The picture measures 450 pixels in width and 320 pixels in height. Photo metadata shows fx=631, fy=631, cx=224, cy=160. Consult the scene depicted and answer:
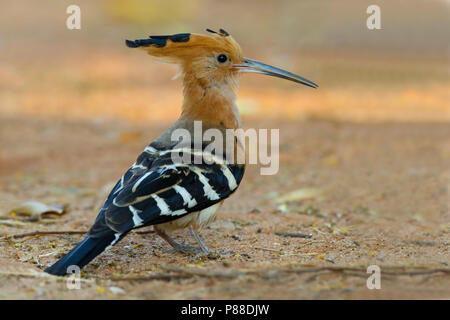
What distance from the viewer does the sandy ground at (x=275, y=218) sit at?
2.92m

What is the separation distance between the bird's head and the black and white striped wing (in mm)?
682

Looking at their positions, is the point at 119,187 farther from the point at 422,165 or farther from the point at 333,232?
the point at 422,165

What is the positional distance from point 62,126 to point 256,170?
3074 millimetres

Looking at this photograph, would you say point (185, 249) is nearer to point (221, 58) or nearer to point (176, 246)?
point (176, 246)

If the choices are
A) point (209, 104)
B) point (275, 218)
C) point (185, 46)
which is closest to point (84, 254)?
point (209, 104)

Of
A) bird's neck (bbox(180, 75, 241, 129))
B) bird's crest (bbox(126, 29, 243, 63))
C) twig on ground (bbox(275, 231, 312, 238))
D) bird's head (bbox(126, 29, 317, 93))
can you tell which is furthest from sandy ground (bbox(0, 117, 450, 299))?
bird's crest (bbox(126, 29, 243, 63))

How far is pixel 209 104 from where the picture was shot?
3971 mm

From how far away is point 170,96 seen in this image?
1000 centimetres

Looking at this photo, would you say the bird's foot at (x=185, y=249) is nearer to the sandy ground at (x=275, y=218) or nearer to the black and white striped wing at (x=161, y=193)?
the sandy ground at (x=275, y=218)

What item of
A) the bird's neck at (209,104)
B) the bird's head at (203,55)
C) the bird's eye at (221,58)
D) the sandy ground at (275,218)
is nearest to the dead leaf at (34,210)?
the sandy ground at (275,218)

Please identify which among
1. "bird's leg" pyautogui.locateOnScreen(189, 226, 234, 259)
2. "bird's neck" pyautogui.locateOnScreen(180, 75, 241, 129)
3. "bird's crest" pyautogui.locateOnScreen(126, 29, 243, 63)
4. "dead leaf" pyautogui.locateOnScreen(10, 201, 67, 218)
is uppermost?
"bird's crest" pyautogui.locateOnScreen(126, 29, 243, 63)

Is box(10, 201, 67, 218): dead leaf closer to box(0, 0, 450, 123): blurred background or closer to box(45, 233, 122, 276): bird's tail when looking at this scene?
box(45, 233, 122, 276): bird's tail

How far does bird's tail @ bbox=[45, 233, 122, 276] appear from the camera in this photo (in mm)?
3045

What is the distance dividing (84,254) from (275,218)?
1.70 meters
